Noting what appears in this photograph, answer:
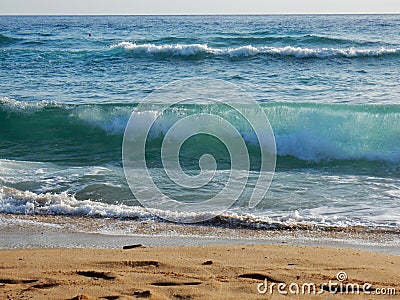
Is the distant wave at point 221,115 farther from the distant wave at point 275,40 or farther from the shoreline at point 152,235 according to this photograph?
the distant wave at point 275,40

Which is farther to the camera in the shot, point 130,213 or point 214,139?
point 214,139

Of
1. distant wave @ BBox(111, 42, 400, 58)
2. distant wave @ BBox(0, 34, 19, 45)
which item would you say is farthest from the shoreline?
distant wave @ BBox(0, 34, 19, 45)

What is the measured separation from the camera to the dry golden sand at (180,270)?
13.2 feet

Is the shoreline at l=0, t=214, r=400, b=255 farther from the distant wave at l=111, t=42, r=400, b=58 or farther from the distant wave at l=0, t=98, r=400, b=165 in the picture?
the distant wave at l=111, t=42, r=400, b=58

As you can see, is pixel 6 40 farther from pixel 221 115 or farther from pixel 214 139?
pixel 214 139

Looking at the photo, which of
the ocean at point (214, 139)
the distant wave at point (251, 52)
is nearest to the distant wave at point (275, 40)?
the distant wave at point (251, 52)

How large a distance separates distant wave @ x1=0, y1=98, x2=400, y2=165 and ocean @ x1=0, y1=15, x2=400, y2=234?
0.12 ft

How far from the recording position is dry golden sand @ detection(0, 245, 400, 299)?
403 cm

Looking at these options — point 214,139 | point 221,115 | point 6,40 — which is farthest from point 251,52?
point 6,40

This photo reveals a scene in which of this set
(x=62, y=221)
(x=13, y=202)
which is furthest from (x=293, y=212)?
(x=13, y=202)

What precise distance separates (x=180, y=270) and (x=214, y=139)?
7570 millimetres

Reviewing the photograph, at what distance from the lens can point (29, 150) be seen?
1173cm

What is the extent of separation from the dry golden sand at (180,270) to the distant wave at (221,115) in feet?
18.7

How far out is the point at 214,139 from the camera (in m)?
12.0
